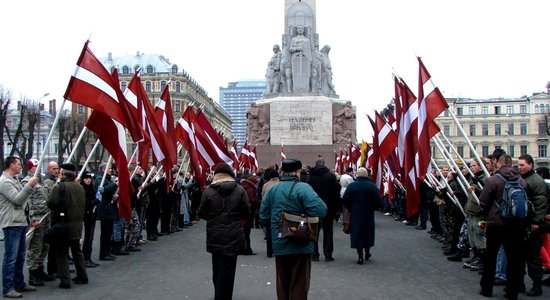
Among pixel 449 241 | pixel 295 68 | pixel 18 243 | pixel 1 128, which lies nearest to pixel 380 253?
pixel 449 241

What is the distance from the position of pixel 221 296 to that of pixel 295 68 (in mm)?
29546

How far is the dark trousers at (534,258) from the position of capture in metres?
9.44

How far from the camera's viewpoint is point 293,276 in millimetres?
7648

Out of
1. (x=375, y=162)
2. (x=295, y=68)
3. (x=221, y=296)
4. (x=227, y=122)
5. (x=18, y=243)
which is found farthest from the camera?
(x=227, y=122)

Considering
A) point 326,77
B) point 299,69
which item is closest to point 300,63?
point 299,69

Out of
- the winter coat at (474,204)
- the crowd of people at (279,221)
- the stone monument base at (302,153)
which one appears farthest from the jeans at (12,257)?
the stone monument base at (302,153)

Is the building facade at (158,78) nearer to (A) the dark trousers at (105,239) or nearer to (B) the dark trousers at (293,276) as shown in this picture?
(A) the dark trousers at (105,239)

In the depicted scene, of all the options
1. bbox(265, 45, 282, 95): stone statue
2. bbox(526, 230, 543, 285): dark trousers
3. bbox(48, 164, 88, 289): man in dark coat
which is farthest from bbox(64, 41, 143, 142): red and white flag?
bbox(265, 45, 282, 95): stone statue

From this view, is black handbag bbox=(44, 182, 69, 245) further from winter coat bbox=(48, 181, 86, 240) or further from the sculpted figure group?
the sculpted figure group

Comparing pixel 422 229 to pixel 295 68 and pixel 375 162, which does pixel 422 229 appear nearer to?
pixel 375 162

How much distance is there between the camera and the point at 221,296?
833 cm

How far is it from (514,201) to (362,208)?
4.17 m

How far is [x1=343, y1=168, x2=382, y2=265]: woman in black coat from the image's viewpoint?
1230cm

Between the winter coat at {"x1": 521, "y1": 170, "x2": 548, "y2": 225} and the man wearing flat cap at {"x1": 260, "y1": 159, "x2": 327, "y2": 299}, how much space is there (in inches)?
130
